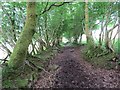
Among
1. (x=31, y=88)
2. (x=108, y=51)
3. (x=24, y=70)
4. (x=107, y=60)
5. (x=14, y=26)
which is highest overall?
(x=14, y=26)

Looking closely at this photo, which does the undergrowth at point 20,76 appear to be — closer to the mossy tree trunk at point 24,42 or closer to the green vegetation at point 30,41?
the green vegetation at point 30,41

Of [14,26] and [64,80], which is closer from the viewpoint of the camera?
[64,80]

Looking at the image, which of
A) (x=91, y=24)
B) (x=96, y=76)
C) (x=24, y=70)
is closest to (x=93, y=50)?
(x=96, y=76)

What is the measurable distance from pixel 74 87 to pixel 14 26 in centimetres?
539

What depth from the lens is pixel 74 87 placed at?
6465 mm

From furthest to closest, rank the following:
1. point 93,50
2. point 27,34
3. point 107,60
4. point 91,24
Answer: point 91,24 < point 93,50 < point 107,60 < point 27,34

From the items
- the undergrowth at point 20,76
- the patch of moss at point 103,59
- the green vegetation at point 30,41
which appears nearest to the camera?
the undergrowth at point 20,76

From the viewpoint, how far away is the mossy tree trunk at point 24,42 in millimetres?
6610

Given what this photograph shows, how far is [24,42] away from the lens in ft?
22.2

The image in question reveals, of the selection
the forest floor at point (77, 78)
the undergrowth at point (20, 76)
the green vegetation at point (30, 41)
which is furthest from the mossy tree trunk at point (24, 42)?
the forest floor at point (77, 78)

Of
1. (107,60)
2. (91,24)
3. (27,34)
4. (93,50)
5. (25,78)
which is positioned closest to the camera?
(25,78)

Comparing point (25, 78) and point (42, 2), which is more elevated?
point (42, 2)

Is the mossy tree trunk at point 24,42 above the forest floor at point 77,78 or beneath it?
above

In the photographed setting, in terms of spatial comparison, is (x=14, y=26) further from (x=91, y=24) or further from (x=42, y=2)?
(x=91, y=24)
